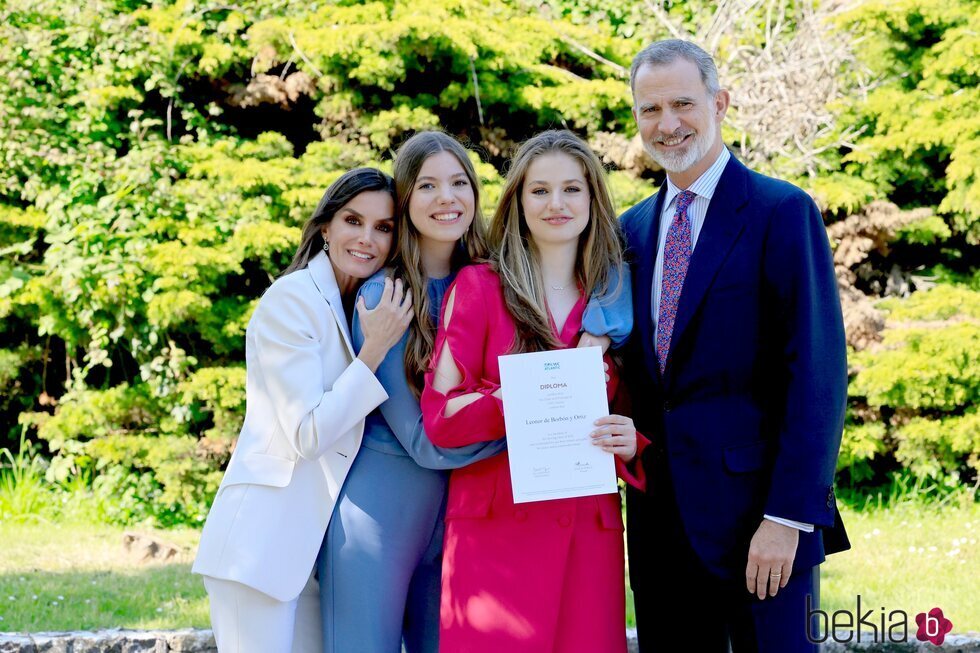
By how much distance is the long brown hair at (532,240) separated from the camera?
10.6ft

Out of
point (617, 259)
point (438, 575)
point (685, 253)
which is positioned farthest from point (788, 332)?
point (438, 575)

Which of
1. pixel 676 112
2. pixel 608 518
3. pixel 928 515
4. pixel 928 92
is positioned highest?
pixel 928 92

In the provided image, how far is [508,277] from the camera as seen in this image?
3.23 m

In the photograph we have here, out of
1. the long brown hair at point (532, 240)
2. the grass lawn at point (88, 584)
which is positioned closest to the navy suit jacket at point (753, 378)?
the long brown hair at point (532, 240)

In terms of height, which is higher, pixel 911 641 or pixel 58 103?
pixel 58 103

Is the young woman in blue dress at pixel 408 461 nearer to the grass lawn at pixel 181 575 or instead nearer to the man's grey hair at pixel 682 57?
the man's grey hair at pixel 682 57

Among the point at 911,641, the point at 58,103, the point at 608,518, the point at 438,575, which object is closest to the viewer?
the point at 608,518

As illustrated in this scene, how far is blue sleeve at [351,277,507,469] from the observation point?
3146mm

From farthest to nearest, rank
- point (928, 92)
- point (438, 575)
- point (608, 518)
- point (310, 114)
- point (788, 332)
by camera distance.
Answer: point (310, 114) → point (928, 92) → point (438, 575) → point (608, 518) → point (788, 332)

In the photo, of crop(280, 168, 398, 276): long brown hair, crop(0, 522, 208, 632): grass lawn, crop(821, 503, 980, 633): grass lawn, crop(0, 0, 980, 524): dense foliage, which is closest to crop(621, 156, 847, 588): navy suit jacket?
crop(280, 168, 398, 276): long brown hair

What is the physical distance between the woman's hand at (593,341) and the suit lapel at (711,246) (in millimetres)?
221

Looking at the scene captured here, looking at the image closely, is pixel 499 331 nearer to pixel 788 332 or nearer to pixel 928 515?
pixel 788 332

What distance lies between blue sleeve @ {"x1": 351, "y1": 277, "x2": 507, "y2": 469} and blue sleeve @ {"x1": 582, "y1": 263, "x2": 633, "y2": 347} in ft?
1.60

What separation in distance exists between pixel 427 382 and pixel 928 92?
684 cm
